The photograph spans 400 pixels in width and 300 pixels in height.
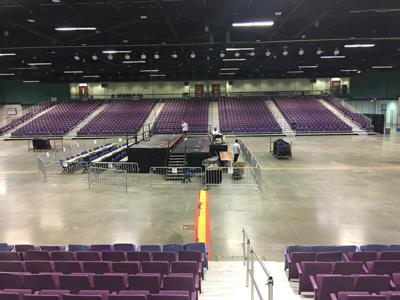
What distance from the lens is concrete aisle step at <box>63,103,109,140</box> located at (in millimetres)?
33653

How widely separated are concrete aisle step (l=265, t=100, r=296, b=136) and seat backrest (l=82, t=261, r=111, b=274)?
29.7 metres

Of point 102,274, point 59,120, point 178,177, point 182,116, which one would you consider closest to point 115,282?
point 102,274

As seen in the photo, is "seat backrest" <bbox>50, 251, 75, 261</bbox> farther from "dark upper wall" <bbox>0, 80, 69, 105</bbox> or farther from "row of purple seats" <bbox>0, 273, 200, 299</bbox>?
"dark upper wall" <bbox>0, 80, 69, 105</bbox>

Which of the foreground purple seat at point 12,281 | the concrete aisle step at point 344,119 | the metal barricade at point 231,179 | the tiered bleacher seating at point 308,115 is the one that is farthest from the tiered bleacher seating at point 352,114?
the foreground purple seat at point 12,281

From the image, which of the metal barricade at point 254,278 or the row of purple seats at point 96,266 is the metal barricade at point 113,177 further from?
the metal barricade at point 254,278

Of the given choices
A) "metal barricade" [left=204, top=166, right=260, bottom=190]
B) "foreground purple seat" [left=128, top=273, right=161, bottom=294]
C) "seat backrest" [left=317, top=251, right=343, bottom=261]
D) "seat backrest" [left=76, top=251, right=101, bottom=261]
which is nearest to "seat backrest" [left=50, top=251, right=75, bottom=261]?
"seat backrest" [left=76, top=251, right=101, bottom=261]

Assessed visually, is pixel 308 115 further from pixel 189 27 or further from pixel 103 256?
pixel 103 256

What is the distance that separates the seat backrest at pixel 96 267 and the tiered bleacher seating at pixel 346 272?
10.1ft

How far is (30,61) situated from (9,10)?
13.9 m

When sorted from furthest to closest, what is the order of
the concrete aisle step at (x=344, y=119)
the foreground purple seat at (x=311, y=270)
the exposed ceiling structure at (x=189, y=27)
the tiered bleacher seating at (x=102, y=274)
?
the concrete aisle step at (x=344, y=119) < the exposed ceiling structure at (x=189, y=27) < the foreground purple seat at (x=311, y=270) < the tiered bleacher seating at (x=102, y=274)

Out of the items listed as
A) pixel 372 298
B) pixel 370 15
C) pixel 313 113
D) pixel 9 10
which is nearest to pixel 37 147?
pixel 9 10

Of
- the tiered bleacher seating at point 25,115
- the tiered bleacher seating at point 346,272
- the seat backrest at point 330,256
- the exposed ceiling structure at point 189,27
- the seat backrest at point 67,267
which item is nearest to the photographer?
the tiered bleacher seating at point 346,272

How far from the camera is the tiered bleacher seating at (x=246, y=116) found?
33.3 metres

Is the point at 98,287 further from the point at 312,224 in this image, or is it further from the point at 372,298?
the point at 312,224
